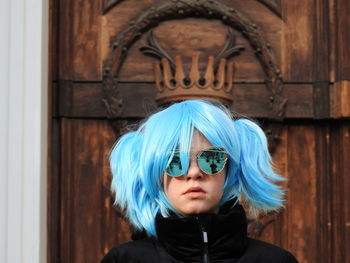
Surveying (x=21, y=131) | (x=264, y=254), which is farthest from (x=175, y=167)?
(x=21, y=131)

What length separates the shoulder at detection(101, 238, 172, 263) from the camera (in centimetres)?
175

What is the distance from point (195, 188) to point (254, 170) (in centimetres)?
17

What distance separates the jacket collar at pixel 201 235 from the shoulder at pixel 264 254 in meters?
0.03

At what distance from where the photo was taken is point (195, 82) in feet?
8.38

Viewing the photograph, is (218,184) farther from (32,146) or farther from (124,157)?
(32,146)

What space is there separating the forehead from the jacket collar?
5.1 inches

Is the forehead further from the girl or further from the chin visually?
the chin

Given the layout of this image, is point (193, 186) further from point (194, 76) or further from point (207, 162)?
point (194, 76)

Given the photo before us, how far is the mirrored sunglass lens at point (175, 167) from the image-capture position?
1685mm

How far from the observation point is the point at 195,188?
1674 mm

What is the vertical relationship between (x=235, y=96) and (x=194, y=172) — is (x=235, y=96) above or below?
above

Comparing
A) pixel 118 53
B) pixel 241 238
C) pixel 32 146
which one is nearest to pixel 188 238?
pixel 241 238

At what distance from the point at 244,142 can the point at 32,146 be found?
82cm

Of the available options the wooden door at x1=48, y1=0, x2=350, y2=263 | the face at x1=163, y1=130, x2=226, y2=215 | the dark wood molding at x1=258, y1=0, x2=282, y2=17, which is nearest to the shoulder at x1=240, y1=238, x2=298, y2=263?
the face at x1=163, y1=130, x2=226, y2=215
